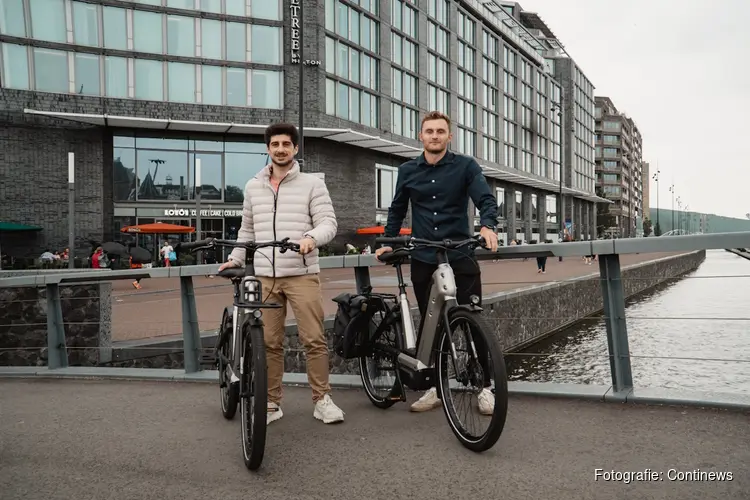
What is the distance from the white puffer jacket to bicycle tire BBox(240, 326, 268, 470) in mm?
609

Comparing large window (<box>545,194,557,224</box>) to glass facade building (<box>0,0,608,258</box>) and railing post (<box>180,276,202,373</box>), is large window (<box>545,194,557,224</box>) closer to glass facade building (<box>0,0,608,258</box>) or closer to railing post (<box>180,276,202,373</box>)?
glass facade building (<box>0,0,608,258</box>)

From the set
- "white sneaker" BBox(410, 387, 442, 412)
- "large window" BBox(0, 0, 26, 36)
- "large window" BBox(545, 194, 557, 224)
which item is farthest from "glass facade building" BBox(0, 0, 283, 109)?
"large window" BBox(545, 194, 557, 224)

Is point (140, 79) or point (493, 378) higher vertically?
point (140, 79)

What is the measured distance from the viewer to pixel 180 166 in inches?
1298

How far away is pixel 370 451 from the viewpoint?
133 inches

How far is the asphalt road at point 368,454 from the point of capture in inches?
112

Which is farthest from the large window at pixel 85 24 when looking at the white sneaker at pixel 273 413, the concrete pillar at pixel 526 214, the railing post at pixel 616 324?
the concrete pillar at pixel 526 214

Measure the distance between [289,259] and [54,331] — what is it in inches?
129

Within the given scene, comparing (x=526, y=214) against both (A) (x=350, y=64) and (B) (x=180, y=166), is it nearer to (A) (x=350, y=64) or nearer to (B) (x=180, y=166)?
(A) (x=350, y=64)

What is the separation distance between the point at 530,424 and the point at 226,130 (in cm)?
3105

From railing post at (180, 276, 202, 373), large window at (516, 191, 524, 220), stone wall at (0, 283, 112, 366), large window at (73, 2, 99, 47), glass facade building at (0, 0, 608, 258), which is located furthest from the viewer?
large window at (516, 191, 524, 220)

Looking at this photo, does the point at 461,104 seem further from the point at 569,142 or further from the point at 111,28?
the point at 569,142

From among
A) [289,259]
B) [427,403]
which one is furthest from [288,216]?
[427,403]

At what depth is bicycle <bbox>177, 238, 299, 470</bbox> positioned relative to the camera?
3.14 metres
